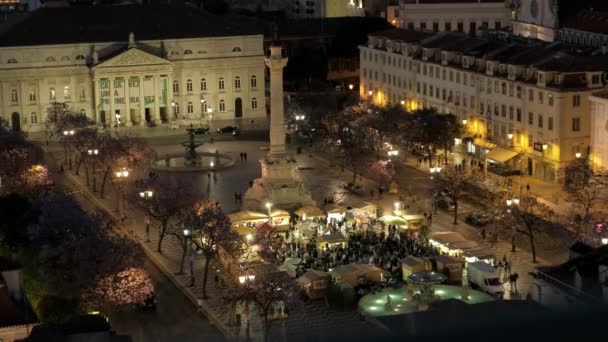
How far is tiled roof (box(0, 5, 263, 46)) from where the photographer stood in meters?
84.8

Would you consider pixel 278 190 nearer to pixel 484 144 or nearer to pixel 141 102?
pixel 484 144

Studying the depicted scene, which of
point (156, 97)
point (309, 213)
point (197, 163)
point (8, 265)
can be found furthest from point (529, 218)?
point (156, 97)

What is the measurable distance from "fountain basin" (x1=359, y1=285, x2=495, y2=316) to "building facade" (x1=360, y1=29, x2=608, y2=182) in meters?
23.2

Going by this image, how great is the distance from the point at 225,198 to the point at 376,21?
1978 inches

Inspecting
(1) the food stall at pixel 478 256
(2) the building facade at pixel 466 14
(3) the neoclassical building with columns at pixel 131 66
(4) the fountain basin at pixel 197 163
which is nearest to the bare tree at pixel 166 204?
(1) the food stall at pixel 478 256

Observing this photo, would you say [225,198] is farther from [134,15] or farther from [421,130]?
[134,15]

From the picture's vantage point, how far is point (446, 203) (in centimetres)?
5247

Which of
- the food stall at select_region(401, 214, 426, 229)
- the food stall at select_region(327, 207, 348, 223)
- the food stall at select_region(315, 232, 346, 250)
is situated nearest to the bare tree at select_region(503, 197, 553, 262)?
the food stall at select_region(401, 214, 426, 229)

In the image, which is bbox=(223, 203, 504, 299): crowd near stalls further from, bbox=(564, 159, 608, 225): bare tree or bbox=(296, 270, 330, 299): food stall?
bbox=(564, 159, 608, 225): bare tree

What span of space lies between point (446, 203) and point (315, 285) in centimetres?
1718

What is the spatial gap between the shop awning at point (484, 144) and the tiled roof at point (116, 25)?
28.1m

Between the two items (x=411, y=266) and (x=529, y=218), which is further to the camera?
(x=529, y=218)

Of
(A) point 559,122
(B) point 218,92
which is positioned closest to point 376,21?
(B) point 218,92

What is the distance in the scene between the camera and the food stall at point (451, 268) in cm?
3847
